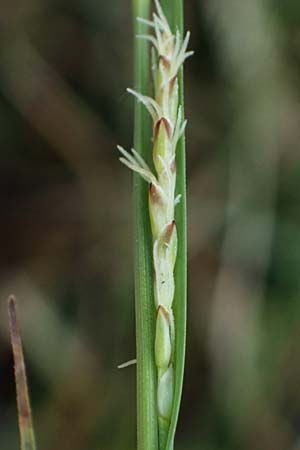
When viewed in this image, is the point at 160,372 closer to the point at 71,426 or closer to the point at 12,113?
the point at 71,426

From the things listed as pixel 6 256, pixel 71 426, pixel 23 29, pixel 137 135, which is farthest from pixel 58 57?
pixel 137 135

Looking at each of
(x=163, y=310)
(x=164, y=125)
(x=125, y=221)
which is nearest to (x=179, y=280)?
(x=163, y=310)

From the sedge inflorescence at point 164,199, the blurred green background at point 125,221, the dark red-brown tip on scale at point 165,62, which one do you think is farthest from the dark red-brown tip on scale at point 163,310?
the blurred green background at point 125,221

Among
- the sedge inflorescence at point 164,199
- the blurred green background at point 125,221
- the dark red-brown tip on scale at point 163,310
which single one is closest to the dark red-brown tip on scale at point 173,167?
the sedge inflorescence at point 164,199

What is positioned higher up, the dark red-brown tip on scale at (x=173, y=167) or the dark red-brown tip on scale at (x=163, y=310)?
the dark red-brown tip on scale at (x=173, y=167)

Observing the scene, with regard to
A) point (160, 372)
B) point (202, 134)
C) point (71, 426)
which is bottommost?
point (71, 426)

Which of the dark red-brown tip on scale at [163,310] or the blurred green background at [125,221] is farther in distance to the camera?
the blurred green background at [125,221]

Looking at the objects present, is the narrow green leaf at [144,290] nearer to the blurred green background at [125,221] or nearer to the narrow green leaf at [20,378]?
the narrow green leaf at [20,378]
